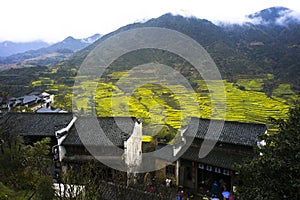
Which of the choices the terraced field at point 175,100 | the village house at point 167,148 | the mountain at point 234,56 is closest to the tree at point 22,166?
the village house at point 167,148

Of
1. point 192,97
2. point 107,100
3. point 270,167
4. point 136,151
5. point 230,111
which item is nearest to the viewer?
point 270,167

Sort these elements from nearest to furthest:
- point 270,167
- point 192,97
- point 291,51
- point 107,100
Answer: point 270,167 < point 107,100 < point 192,97 < point 291,51

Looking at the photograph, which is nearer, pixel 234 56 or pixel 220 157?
pixel 220 157

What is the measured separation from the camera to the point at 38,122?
25.1m

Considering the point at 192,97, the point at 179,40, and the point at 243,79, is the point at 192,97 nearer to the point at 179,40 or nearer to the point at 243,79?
the point at 243,79

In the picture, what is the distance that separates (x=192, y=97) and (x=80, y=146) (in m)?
51.7

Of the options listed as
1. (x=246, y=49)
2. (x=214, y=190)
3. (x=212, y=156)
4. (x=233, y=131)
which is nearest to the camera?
(x=214, y=190)

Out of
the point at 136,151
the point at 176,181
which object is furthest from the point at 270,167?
the point at 136,151

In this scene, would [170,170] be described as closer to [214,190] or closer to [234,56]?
[214,190]

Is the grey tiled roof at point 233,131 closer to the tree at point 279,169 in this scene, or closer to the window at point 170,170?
the window at point 170,170

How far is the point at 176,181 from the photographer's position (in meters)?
23.2

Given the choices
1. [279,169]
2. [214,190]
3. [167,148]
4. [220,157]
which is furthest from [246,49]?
[279,169]

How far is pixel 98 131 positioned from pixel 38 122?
6.04 metres

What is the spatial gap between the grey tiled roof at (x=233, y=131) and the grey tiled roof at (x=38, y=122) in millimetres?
11493
